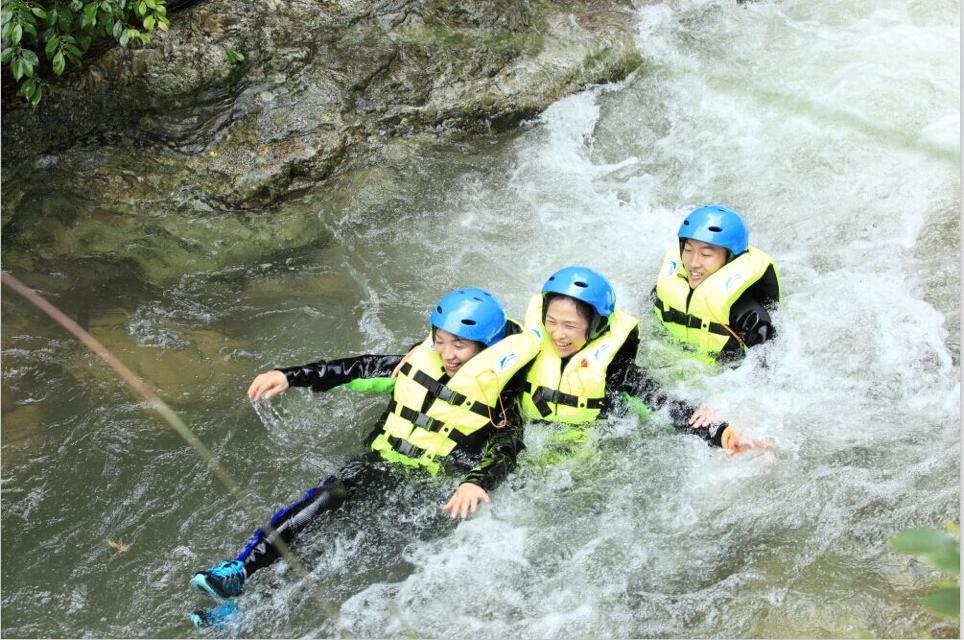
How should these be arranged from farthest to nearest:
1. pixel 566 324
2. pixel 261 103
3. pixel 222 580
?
pixel 261 103 < pixel 566 324 < pixel 222 580

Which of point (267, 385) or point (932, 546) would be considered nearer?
point (932, 546)

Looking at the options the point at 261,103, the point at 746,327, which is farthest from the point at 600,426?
the point at 261,103

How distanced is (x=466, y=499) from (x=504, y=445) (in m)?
0.48

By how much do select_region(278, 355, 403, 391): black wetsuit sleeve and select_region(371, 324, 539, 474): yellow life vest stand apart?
32 centimetres

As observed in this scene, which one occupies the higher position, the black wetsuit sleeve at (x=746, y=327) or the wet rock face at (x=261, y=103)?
the wet rock face at (x=261, y=103)

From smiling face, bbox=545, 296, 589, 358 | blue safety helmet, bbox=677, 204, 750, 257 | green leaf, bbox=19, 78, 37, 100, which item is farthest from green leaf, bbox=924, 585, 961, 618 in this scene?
green leaf, bbox=19, 78, 37, 100

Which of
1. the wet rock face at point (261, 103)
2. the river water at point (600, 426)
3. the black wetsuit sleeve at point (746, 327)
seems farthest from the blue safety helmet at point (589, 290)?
the wet rock face at point (261, 103)

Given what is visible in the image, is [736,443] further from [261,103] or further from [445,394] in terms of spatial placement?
[261,103]

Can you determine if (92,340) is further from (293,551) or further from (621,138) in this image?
(621,138)

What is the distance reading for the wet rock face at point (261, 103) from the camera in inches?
271

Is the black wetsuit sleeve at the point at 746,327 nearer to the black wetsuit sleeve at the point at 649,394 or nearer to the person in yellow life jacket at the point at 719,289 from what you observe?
the person in yellow life jacket at the point at 719,289

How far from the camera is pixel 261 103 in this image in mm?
7266

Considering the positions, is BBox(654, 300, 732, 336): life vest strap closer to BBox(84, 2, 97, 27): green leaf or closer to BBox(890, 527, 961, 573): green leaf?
BBox(890, 527, 961, 573): green leaf

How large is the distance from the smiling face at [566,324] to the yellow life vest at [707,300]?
0.88 meters
